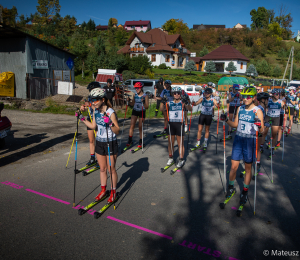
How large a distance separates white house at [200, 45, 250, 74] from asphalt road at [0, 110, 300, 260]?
6041 cm

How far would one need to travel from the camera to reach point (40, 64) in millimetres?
21438

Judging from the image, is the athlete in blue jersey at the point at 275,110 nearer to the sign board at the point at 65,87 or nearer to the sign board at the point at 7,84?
the sign board at the point at 65,87

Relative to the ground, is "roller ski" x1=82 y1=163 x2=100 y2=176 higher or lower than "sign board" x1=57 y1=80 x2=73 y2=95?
lower

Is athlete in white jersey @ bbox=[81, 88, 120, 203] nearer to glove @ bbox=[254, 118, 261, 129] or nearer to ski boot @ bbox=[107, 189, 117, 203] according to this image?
ski boot @ bbox=[107, 189, 117, 203]

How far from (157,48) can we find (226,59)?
19.4 metres

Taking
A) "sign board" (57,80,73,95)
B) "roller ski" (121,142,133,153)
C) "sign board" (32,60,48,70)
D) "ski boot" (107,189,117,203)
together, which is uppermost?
"sign board" (32,60,48,70)

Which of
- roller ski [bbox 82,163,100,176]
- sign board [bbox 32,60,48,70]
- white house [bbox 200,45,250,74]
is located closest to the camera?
roller ski [bbox 82,163,100,176]

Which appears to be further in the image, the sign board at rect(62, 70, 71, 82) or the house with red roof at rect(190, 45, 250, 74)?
the house with red roof at rect(190, 45, 250, 74)

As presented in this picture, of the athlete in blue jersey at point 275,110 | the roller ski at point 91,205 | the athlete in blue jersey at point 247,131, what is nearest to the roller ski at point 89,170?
the roller ski at point 91,205

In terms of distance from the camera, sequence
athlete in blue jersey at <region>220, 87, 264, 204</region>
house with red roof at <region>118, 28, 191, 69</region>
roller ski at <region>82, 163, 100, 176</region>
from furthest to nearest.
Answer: house with red roof at <region>118, 28, 191, 69</region>
roller ski at <region>82, 163, 100, 176</region>
athlete in blue jersey at <region>220, 87, 264, 204</region>

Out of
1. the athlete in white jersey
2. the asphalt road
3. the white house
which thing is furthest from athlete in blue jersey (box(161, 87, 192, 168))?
the white house

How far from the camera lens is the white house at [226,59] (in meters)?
62.1

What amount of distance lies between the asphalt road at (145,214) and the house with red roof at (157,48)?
2117 inches

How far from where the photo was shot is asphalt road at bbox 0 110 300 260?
3580 millimetres
